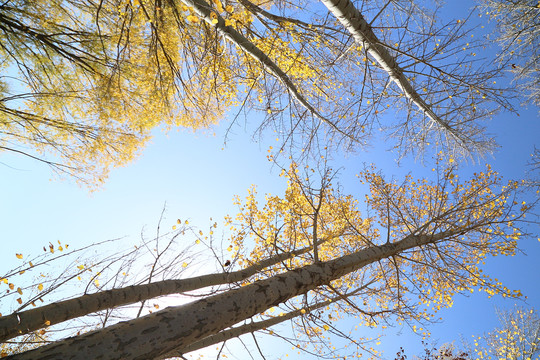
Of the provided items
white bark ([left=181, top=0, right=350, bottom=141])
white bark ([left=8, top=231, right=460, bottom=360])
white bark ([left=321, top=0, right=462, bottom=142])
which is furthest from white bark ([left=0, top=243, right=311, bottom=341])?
white bark ([left=321, top=0, right=462, bottom=142])

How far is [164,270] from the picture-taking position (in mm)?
3084

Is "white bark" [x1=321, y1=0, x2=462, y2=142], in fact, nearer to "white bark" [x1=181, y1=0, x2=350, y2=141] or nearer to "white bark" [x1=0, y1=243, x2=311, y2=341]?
"white bark" [x1=181, y1=0, x2=350, y2=141]

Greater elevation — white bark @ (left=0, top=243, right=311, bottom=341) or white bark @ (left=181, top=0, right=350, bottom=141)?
white bark @ (left=181, top=0, right=350, bottom=141)

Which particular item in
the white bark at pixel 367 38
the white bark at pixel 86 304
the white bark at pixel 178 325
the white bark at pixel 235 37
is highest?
the white bark at pixel 235 37

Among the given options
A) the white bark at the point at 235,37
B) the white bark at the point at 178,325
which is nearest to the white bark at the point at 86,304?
the white bark at the point at 178,325

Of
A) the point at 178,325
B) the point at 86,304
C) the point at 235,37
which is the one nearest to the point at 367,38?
the point at 235,37

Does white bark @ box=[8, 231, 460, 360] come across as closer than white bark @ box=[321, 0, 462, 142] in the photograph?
Yes

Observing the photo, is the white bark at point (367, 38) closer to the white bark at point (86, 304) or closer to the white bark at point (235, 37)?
the white bark at point (235, 37)

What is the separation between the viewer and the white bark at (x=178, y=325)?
1.19 metres

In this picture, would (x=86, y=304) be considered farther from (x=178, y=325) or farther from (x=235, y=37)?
(x=235, y=37)

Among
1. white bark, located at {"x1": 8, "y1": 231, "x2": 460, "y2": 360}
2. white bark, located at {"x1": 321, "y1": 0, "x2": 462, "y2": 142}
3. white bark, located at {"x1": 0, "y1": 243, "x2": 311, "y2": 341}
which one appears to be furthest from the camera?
white bark, located at {"x1": 321, "y1": 0, "x2": 462, "y2": 142}

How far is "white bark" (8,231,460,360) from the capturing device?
3.89 ft

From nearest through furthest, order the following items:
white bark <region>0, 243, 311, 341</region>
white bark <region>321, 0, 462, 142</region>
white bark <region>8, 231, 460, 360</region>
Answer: white bark <region>8, 231, 460, 360</region> → white bark <region>0, 243, 311, 341</region> → white bark <region>321, 0, 462, 142</region>

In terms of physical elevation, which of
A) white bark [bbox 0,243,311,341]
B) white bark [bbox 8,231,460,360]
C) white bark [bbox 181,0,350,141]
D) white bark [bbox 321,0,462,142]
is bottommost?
white bark [bbox 8,231,460,360]
